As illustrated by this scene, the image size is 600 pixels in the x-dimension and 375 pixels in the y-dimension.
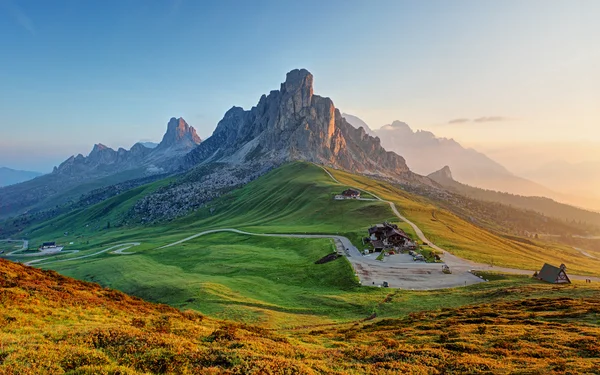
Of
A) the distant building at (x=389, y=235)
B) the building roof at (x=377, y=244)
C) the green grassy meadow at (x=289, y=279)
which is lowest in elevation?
the green grassy meadow at (x=289, y=279)

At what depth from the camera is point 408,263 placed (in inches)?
3219

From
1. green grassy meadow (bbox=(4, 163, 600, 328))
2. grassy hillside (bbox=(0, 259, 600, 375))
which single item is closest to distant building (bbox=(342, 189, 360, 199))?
green grassy meadow (bbox=(4, 163, 600, 328))

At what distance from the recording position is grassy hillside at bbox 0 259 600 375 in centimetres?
1853

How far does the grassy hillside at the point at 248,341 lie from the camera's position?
60.8 ft

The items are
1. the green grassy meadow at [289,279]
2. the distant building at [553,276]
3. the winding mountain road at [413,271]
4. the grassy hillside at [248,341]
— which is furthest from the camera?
the winding mountain road at [413,271]

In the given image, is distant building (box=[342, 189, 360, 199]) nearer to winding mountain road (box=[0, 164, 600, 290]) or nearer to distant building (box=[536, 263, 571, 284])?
winding mountain road (box=[0, 164, 600, 290])

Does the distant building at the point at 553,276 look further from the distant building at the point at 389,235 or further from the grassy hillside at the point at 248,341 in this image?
the distant building at the point at 389,235

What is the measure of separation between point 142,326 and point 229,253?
77.1 meters

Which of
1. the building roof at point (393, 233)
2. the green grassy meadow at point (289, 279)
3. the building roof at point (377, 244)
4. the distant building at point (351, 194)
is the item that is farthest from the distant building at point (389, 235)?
the distant building at point (351, 194)

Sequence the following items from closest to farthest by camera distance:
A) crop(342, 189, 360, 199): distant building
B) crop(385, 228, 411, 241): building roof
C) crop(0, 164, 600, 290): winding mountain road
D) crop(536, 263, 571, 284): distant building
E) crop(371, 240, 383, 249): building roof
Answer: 1. crop(536, 263, 571, 284): distant building
2. crop(0, 164, 600, 290): winding mountain road
3. crop(371, 240, 383, 249): building roof
4. crop(385, 228, 411, 241): building roof
5. crop(342, 189, 360, 199): distant building

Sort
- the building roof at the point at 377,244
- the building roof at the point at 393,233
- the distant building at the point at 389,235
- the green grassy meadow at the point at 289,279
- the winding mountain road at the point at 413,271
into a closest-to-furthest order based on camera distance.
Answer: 1. the green grassy meadow at the point at 289,279
2. the winding mountain road at the point at 413,271
3. the building roof at the point at 377,244
4. the distant building at the point at 389,235
5. the building roof at the point at 393,233

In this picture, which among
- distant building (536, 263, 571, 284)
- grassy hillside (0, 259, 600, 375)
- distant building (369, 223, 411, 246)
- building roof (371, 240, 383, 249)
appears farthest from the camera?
distant building (369, 223, 411, 246)

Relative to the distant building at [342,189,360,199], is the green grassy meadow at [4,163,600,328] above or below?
below

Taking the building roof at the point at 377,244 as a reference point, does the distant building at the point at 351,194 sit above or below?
above
